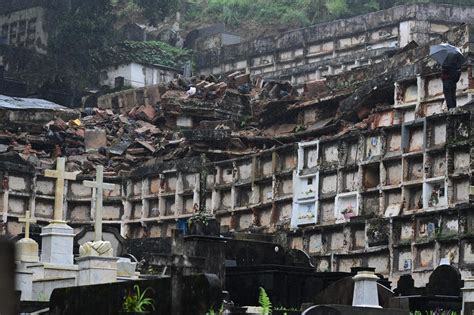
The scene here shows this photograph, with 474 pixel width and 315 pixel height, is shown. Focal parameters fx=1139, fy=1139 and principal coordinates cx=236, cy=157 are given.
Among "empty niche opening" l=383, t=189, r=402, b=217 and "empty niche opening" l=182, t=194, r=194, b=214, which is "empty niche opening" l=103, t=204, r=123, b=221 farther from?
"empty niche opening" l=383, t=189, r=402, b=217

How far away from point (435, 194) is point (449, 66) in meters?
3.17

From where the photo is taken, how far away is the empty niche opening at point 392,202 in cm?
2605

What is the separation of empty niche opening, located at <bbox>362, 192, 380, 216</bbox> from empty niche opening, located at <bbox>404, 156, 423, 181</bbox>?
102 cm

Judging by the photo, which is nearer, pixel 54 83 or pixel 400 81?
pixel 400 81

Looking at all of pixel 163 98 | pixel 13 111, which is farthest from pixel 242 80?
pixel 13 111

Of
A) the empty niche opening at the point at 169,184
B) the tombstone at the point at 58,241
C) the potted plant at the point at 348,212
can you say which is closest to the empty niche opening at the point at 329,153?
the potted plant at the point at 348,212

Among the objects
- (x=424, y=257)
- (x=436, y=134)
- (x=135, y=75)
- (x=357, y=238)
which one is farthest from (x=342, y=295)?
(x=135, y=75)

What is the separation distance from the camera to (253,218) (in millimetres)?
30406

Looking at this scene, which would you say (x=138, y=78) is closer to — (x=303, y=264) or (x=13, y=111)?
(x=13, y=111)

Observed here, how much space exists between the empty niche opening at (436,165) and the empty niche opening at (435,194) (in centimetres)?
20

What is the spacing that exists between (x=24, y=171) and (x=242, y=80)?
1221cm

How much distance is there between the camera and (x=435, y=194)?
2519cm

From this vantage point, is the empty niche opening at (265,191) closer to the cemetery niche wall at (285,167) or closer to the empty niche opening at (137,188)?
the cemetery niche wall at (285,167)

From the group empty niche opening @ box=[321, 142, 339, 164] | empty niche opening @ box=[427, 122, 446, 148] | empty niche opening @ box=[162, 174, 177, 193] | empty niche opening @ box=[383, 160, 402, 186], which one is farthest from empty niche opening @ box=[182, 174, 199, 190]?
empty niche opening @ box=[427, 122, 446, 148]
